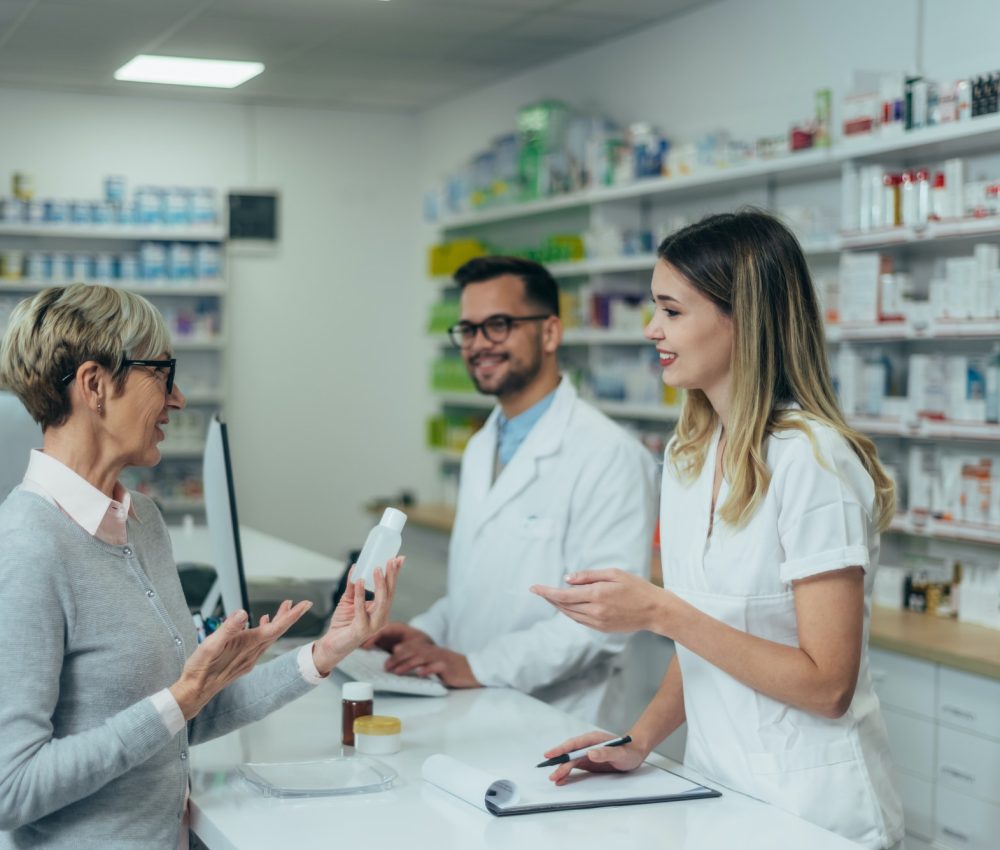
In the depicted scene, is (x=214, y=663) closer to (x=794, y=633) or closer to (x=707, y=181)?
(x=794, y=633)

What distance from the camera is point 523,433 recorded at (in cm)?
291

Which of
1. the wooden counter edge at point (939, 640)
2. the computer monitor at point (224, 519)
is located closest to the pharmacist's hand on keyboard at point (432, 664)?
the computer monitor at point (224, 519)

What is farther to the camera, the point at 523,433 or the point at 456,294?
the point at 456,294

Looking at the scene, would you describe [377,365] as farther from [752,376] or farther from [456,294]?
[752,376]

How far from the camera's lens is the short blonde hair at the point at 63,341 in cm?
160

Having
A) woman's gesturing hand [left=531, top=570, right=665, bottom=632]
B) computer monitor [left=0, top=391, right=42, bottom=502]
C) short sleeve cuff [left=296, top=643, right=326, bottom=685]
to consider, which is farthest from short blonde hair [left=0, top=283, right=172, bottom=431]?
computer monitor [left=0, top=391, right=42, bottom=502]

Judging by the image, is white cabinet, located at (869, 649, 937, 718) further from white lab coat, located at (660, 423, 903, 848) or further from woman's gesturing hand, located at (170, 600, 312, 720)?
woman's gesturing hand, located at (170, 600, 312, 720)

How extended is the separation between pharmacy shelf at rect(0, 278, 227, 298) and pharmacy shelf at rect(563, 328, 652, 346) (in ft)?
7.60

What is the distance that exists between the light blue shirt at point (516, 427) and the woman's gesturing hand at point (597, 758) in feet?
3.68

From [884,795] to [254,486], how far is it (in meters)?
5.94

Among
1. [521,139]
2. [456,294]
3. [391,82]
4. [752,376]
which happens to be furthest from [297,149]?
[752,376]

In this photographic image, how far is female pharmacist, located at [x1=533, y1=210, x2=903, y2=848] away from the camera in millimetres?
1703

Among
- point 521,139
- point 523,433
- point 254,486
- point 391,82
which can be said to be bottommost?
point 254,486

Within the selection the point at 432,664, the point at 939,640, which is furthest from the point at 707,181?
the point at 432,664
